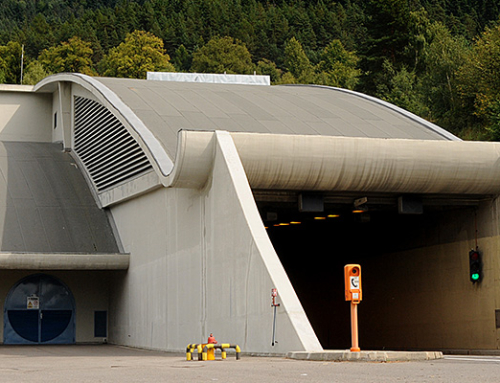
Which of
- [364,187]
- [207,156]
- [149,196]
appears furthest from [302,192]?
[149,196]

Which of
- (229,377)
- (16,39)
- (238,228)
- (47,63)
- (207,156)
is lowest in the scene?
(229,377)

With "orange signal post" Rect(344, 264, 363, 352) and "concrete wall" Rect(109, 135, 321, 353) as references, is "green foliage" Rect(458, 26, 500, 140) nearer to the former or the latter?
"concrete wall" Rect(109, 135, 321, 353)

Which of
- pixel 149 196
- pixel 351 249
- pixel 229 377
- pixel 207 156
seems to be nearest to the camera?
pixel 229 377

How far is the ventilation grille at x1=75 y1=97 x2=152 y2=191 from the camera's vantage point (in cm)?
3216

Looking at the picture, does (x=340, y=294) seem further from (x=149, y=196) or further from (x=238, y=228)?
(x=238, y=228)

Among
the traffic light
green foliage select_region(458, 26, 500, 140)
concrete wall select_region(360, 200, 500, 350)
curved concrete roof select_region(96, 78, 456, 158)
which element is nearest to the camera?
concrete wall select_region(360, 200, 500, 350)

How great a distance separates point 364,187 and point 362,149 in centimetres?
149

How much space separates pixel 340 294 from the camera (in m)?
41.8

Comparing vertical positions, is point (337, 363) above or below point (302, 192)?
below

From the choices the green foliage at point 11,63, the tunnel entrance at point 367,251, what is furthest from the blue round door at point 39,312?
the green foliage at point 11,63

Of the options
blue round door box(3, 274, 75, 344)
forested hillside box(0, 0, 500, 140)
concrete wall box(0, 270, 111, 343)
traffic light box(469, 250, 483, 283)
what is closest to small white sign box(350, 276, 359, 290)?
traffic light box(469, 250, 483, 283)

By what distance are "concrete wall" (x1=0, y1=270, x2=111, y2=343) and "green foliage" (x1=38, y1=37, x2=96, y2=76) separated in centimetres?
8738

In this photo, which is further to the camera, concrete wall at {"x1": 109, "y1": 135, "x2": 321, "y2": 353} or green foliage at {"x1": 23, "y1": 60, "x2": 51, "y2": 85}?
green foliage at {"x1": 23, "y1": 60, "x2": 51, "y2": 85}

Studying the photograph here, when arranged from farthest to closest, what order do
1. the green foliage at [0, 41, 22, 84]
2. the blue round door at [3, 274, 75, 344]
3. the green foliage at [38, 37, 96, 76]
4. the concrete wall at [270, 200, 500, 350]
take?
the green foliage at [38, 37, 96, 76], the green foliage at [0, 41, 22, 84], the blue round door at [3, 274, 75, 344], the concrete wall at [270, 200, 500, 350]
